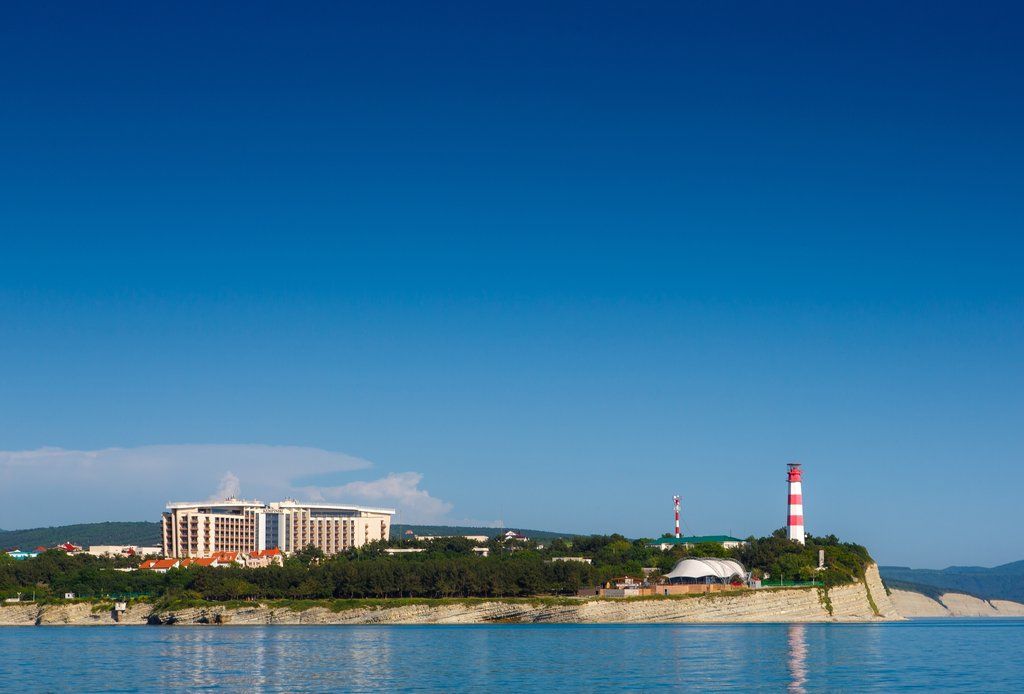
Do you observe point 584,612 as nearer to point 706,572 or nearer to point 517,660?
point 706,572

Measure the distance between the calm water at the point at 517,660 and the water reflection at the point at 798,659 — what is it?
0.06m

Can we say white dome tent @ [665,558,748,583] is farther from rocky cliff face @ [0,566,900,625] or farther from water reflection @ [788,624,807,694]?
water reflection @ [788,624,807,694]

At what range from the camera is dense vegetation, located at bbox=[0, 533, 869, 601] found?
125 meters

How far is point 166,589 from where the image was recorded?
436 ft

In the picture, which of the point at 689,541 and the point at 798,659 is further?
the point at 689,541

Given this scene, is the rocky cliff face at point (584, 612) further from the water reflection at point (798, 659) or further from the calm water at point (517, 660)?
the water reflection at point (798, 659)

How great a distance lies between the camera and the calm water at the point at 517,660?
5644 centimetres

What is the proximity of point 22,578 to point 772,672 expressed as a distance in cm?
10947

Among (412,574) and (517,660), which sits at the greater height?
(412,574)

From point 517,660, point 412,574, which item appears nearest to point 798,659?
point 517,660

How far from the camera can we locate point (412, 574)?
416 ft

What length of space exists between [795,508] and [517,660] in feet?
294

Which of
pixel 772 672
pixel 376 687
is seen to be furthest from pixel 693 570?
pixel 376 687

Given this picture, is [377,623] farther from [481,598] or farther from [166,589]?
[166,589]
